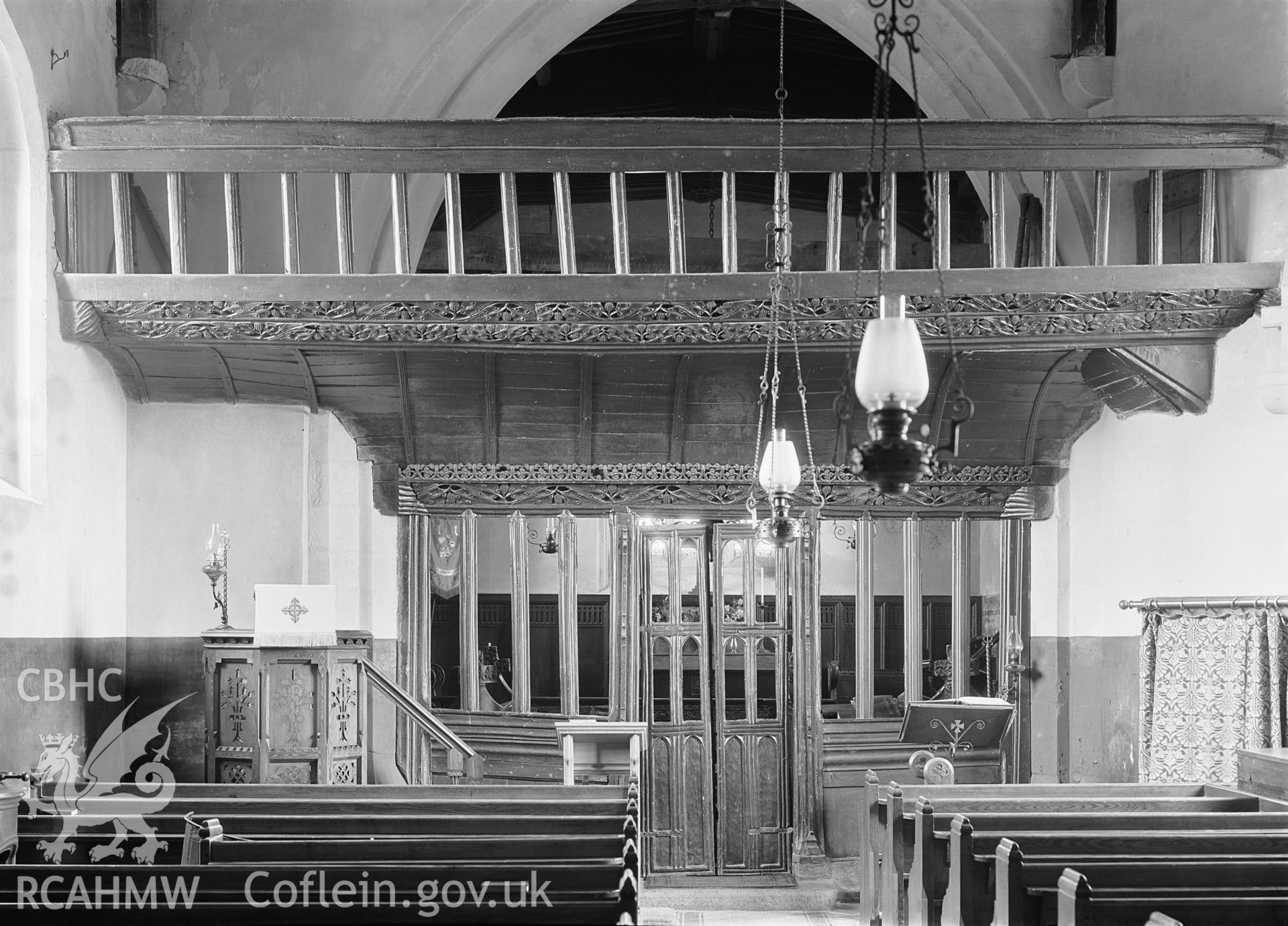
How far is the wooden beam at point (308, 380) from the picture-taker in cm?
812

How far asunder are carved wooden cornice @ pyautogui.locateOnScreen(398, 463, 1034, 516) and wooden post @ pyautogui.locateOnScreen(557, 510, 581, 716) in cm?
33

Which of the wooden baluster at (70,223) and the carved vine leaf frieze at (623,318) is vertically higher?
the wooden baluster at (70,223)

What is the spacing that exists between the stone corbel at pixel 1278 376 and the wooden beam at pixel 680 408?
340 centimetres

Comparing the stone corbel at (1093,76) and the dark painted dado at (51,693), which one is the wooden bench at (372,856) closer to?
the dark painted dado at (51,693)

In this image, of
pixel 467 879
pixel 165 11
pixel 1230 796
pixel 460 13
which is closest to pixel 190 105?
pixel 165 11

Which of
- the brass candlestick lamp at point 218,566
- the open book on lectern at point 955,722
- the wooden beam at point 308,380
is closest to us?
the brass candlestick lamp at point 218,566

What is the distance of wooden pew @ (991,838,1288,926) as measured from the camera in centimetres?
405

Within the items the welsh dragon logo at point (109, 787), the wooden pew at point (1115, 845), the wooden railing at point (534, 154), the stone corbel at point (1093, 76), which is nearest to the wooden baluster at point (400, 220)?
the wooden railing at point (534, 154)

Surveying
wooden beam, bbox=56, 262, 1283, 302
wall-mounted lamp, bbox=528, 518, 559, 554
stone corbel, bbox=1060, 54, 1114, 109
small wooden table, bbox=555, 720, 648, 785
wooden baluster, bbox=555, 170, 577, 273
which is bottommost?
small wooden table, bbox=555, 720, 648, 785

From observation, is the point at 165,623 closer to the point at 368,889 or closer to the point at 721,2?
the point at 368,889

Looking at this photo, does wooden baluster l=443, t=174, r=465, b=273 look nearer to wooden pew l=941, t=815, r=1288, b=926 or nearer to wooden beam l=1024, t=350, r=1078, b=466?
wooden beam l=1024, t=350, r=1078, b=466

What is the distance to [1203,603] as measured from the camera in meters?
7.23

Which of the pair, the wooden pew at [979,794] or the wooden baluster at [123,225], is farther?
the wooden baluster at [123,225]

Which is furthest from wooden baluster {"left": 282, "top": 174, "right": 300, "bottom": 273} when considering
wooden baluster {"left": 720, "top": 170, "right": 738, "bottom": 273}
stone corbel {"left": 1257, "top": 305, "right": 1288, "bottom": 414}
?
stone corbel {"left": 1257, "top": 305, "right": 1288, "bottom": 414}
